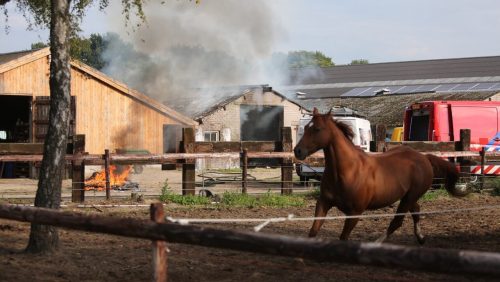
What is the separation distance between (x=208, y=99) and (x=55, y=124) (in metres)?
29.8

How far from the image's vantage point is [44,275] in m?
7.35

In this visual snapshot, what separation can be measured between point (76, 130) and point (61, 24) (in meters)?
20.0

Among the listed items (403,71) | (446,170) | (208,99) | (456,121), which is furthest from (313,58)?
(446,170)

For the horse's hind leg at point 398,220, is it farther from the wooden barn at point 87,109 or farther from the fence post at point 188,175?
the wooden barn at point 87,109

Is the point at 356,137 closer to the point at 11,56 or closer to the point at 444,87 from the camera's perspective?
the point at 11,56

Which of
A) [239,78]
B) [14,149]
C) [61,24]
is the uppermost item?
[239,78]

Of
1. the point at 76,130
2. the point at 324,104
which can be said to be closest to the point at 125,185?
the point at 76,130

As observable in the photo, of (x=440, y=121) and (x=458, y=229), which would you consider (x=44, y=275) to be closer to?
(x=458, y=229)

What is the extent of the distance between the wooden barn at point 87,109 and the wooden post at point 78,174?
1051 cm

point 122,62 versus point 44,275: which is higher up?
point 122,62

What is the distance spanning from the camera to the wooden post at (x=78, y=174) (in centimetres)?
1469

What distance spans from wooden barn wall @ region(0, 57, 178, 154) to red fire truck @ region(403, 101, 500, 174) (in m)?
12.2

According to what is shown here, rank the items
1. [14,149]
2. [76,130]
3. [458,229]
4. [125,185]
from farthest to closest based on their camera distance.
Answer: [76,130], [125,185], [14,149], [458,229]

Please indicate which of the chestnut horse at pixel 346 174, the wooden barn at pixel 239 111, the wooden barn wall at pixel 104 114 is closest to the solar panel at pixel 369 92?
the wooden barn at pixel 239 111
